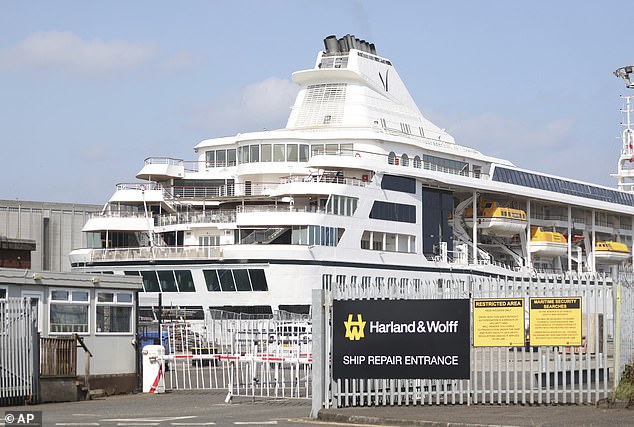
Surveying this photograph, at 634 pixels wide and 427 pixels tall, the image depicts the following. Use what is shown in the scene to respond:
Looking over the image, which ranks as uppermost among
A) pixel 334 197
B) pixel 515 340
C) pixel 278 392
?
pixel 334 197

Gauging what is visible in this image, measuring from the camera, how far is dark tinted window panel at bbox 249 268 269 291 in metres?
52.7

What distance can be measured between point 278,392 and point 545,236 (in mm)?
46174

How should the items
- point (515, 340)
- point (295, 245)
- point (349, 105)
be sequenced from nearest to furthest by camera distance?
point (515, 340)
point (295, 245)
point (349, 105)

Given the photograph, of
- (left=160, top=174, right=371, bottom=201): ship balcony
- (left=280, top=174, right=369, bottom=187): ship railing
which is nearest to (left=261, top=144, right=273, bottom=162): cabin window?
(left=160, top=174, right=371, bottom=201): ship balcony

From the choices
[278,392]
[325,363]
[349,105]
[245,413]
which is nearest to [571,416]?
[325,363]

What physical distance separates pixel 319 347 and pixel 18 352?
6977mm

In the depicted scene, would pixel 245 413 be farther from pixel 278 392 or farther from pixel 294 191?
pixel 294 191

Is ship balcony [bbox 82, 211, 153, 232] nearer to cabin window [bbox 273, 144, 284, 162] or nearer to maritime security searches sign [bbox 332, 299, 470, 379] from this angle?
cabin window [bbox 273, 144, 284, 162]

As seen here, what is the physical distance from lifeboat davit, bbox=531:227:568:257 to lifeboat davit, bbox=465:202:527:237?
7.53 ft

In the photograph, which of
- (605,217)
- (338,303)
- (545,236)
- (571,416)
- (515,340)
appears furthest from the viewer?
(605,217)

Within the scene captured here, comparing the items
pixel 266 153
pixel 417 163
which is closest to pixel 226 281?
pixel 266 153

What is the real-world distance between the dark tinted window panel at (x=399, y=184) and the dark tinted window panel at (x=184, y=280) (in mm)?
11159

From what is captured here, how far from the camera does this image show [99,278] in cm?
2634

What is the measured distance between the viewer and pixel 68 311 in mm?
25906
